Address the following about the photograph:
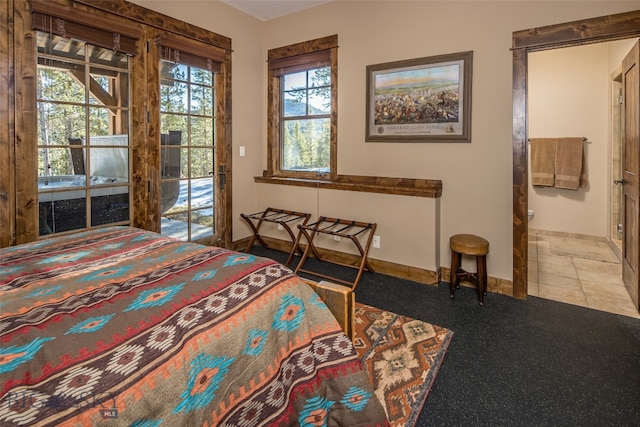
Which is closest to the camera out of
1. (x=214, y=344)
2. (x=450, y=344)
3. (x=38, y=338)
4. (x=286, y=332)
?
(x=38, y=338)

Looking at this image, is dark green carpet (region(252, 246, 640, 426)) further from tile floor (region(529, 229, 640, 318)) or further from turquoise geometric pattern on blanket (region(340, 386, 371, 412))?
turquoise geometric pattern on blanket (region(340, 386, 371, 412))

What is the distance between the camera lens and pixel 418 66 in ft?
11.0

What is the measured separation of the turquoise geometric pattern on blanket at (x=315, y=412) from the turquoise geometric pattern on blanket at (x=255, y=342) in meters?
0.29

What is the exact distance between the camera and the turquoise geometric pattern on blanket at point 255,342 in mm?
1207

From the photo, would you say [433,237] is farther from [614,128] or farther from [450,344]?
[614,128]

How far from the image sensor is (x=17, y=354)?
0.86m

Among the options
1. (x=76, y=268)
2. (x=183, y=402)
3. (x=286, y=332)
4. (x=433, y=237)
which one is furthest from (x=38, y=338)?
(x=433, y=237)

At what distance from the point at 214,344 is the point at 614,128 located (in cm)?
531

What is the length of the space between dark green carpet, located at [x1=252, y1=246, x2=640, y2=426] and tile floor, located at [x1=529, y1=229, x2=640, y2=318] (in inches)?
9.5

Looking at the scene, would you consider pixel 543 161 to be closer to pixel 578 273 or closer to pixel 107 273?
pixel 578 273

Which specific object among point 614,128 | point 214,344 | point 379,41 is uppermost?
point 379,41

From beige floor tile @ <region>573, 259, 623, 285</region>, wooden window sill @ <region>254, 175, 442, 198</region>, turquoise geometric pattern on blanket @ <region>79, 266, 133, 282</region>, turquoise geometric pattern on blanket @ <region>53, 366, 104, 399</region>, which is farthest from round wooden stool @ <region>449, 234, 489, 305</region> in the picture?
turquoise geometric pattern on blanket @ <region>53, 366, 104, 399</region>

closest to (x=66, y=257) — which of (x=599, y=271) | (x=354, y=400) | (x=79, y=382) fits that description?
(x=79, y=382)

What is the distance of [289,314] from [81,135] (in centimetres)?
249
